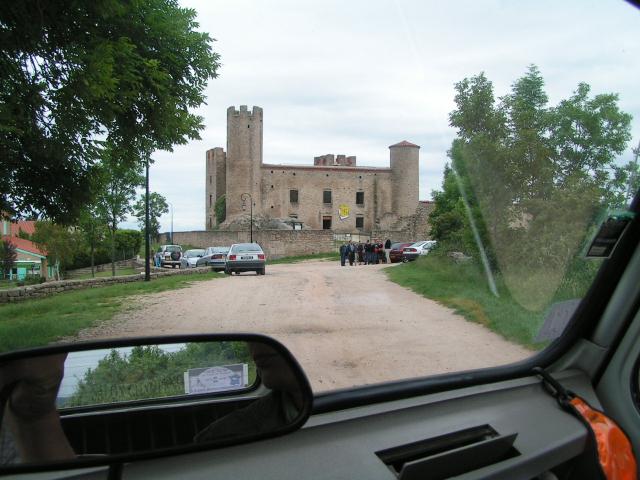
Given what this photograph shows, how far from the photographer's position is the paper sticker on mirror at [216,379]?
6.58 ft

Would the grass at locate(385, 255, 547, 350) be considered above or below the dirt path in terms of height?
above

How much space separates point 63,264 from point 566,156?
716 centimetres

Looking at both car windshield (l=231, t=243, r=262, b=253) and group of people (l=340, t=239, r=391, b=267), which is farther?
group of people (l=340, t=239, r=391, b=267)

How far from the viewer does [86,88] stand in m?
4.71

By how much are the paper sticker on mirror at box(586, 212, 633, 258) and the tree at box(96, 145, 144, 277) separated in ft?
11.8

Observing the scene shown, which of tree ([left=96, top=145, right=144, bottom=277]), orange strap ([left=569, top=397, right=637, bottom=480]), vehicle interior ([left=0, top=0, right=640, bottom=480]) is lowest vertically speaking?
orange strap ([left=569, top=397, right=637, bottom=480])

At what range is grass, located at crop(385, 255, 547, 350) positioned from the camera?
3.64m

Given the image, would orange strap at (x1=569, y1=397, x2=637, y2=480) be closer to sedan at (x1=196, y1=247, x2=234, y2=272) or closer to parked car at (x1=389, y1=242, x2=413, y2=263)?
sedan at (x1=196, y1=247, x2=234, y2=272)

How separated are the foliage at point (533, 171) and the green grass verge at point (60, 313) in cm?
319

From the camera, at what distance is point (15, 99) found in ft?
15.5

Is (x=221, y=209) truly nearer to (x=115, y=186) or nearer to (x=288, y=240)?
(x=288, y=240)

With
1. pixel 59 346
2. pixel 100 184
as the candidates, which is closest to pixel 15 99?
pixel 100 184

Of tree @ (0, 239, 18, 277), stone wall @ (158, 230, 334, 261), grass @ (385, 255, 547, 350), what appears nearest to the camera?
grass @ (385, 255, 547, 350)

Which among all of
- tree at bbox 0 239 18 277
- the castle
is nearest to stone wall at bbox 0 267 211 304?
tree at bbox 0 239 18 277
